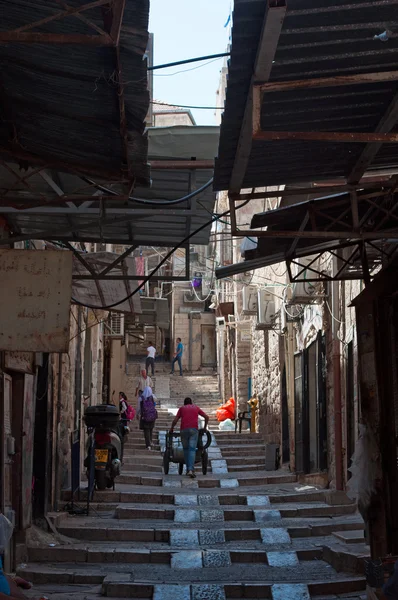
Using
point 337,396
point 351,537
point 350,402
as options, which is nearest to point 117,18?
point 351,537

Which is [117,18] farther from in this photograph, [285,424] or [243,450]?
[243,450]

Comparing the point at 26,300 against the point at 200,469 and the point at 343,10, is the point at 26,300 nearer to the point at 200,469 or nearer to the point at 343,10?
the point at 343,10

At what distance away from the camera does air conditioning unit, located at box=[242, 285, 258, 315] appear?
23.2m

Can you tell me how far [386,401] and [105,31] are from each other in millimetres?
4766

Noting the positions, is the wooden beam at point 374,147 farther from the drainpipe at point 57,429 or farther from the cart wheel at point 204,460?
the cart wheel at point 204,460

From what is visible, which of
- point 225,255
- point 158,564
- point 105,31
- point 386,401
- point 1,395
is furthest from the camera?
point 225,255

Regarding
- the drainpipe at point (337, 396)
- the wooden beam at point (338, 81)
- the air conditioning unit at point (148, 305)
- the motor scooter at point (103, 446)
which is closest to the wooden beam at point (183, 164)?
the wooden beam at point (338, 81)

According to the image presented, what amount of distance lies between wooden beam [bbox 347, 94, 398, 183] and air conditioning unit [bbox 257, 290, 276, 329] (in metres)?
12.8

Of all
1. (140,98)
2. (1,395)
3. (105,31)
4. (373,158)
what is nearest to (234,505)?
(1,395)

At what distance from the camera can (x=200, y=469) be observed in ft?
58.2

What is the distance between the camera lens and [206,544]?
1067 centimetres

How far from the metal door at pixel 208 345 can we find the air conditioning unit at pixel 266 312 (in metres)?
25.8

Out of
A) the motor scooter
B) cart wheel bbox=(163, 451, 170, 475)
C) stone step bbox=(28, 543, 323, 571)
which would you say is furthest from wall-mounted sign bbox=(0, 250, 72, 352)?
cart wheel bbox=(163, 451, 170, 475)

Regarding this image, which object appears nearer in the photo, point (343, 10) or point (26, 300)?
point (343, 10)
